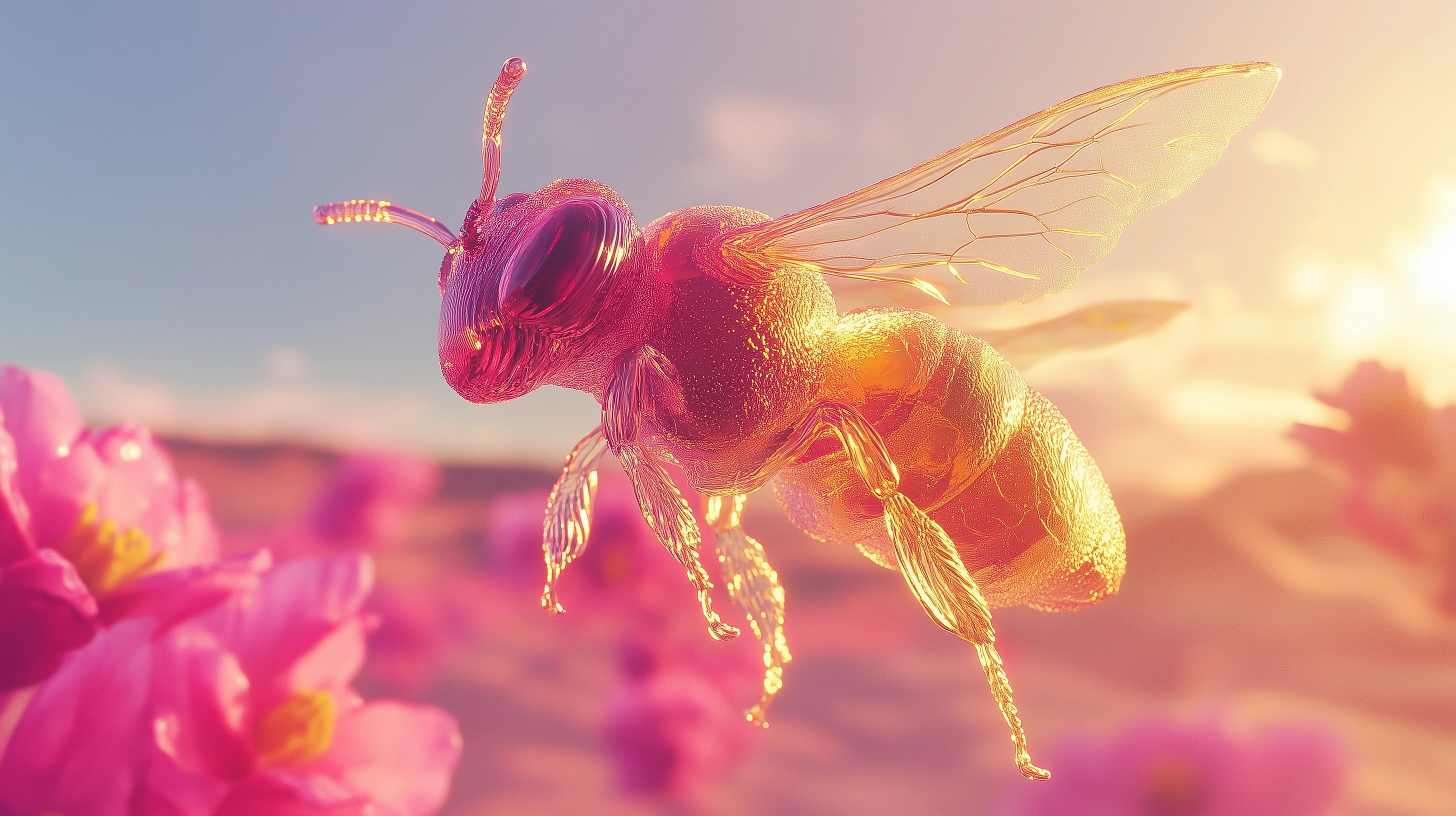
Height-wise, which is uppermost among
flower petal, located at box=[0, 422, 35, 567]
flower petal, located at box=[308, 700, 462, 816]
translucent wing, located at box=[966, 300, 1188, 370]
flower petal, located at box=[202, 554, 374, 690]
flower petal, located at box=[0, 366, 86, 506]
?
translucent wing, located at box=[966, 300, 1188, 370]

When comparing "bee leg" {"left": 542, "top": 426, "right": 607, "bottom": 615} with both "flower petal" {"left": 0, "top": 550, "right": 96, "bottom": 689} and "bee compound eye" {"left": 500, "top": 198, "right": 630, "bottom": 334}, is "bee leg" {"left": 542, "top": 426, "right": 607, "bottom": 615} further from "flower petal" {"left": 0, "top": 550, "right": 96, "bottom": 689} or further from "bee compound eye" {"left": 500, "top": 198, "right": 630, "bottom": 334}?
"flower petal" {"left": 0, "top": 550, "right": 96, "bottom": 689}

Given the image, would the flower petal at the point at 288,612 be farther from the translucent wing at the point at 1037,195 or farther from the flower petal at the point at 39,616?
the translucent wing at the point at 1037,195

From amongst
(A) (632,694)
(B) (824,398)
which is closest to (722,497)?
(B) (824,398)

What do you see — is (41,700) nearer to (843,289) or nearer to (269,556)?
(269,556)

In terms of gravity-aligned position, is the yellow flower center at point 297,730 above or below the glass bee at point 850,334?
below

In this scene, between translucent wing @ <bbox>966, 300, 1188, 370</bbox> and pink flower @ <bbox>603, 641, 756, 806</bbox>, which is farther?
pink flower @ <bbox>603, 641, 756, 806</bbox>

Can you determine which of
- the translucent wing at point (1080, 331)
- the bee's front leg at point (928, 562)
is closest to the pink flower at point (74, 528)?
the bee's front leg at point (928, 562)

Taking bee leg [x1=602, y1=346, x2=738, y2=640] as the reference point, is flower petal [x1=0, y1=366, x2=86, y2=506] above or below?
below

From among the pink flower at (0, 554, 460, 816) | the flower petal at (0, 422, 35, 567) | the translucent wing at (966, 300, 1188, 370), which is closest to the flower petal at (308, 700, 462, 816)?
the pink flower at (0, 554, 460, 816)
